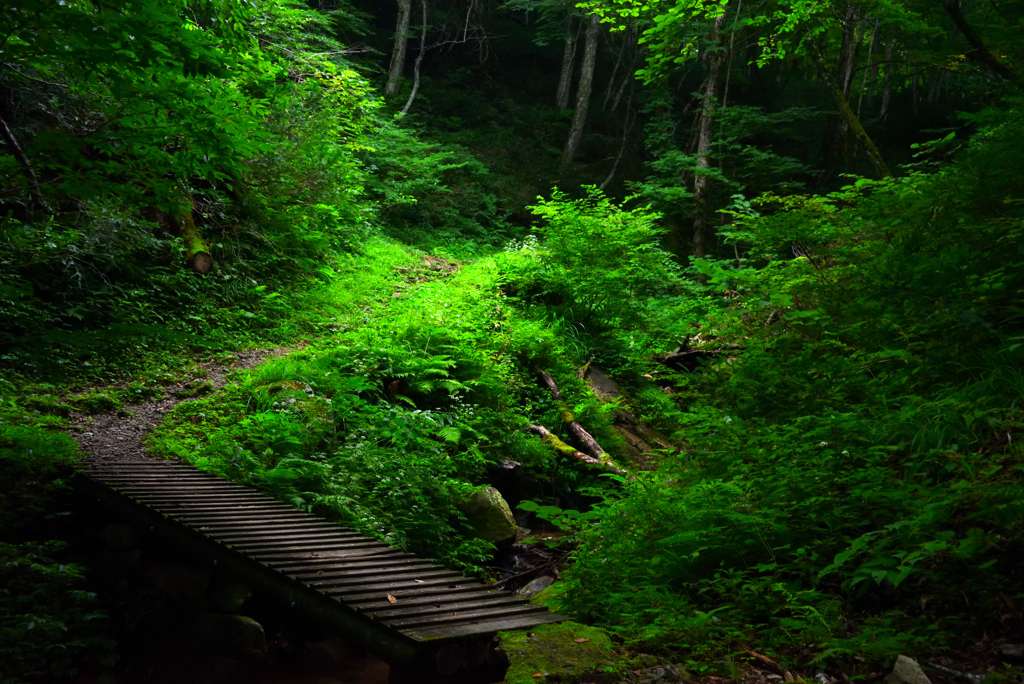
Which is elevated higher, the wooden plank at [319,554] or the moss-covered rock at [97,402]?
the wooden plank at [319,554]

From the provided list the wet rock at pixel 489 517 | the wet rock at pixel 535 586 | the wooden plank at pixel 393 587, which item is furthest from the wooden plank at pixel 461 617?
the wet rock at pixel 489 517

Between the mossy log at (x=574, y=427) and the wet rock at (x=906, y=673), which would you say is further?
the mossy log at (x=574, y=427)

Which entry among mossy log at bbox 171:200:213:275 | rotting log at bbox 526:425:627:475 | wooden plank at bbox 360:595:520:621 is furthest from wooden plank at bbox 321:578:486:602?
mossy log at bbox 171:200:213:275

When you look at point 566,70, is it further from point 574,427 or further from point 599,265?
point 574,427

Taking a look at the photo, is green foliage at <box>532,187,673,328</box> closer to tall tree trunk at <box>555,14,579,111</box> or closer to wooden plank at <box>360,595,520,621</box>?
wooden plank at <box>360,595,520,621</box>

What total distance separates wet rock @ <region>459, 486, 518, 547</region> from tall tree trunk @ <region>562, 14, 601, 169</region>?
65.7 ft

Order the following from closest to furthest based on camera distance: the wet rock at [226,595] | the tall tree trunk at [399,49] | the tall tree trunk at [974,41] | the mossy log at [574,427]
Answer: the wet rock at [226,595] → the tall tree trunk at [974,41] → the mossy log at [574,427] → the tall tree trunk at [399,49]

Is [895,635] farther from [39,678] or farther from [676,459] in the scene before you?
[39,678]

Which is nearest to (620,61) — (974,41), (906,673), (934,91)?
A: (934,91)

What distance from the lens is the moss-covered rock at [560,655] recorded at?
10.2 ft

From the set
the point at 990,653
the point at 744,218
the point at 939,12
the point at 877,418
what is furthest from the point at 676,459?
the point at 939,12

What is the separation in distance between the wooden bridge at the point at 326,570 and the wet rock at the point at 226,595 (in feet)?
1.82

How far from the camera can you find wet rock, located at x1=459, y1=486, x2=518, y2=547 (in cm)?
702

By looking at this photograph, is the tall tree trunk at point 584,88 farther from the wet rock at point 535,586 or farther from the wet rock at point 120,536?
the wet rock at point 120,536
